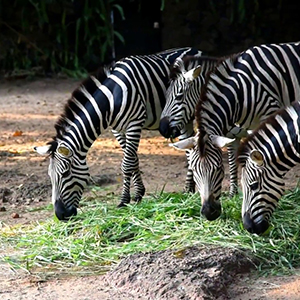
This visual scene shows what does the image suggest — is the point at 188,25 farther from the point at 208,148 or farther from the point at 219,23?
the point at 208,148

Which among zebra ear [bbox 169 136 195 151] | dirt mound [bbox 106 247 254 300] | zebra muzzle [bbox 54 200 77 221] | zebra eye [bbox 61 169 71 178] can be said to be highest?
zebra ear [bbox 169 136 195 151]

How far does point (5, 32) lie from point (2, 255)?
39.4ft

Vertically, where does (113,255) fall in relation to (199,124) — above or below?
below

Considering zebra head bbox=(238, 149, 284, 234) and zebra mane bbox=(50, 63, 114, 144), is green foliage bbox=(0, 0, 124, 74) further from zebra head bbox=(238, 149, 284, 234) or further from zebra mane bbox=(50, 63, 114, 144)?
zebra head bbox=(238, 149, 284, 234)

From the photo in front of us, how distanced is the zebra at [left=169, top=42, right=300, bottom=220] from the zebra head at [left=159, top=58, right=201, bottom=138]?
48cm

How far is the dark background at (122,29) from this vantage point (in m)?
16.8

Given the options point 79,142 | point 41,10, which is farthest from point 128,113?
point 41,10

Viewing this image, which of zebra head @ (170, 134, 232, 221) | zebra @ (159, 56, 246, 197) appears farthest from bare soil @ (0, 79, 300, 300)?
zebra @ (159, 56, 246, 197)

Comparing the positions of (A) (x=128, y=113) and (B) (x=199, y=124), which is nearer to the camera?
(B) (x=199, y=124)

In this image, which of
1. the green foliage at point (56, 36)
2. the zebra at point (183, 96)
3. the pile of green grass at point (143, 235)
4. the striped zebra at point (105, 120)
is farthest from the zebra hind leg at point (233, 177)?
the green foliage at point (56, 36)

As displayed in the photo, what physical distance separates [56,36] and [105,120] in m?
10.2

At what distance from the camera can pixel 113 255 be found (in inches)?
230

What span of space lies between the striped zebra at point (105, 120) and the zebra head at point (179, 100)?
0.24 m

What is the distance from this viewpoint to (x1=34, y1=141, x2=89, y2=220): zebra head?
6.80 meters
